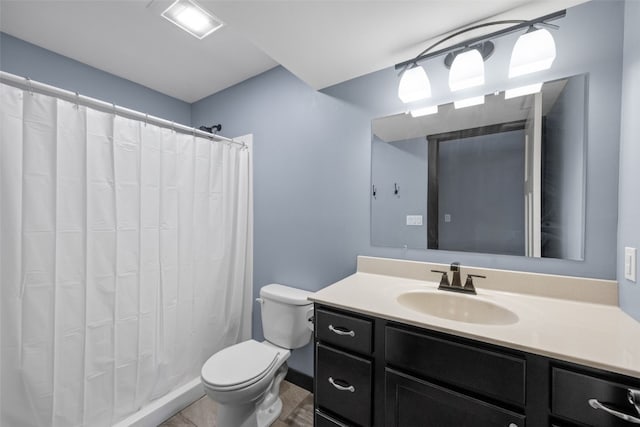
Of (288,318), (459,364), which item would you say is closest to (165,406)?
(288,318)

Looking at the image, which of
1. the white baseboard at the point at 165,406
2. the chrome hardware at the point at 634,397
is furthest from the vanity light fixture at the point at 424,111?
the white baseboard at the point at 165,406

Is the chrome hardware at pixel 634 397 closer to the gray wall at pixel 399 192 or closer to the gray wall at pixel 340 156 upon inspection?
the gray wall at pixel 340 156

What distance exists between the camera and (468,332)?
815 millimetres

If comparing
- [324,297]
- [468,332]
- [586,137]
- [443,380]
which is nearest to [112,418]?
[324,297]

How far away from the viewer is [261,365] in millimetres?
1391

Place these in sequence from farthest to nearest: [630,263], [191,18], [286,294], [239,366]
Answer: [286,294] < [191,18] < [239,366] < [630,263]

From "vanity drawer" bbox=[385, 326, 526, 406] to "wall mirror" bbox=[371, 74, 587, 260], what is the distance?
0.63 meters

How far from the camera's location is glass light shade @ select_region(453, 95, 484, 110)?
4.16ft

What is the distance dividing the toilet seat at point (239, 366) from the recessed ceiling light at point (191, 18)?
191cm

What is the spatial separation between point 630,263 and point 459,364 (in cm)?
75

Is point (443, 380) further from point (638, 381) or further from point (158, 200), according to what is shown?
point (158, 200)

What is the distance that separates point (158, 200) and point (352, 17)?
151 cm

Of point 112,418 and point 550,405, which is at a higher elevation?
point 550,405

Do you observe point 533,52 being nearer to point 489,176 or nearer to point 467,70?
point 467,70
